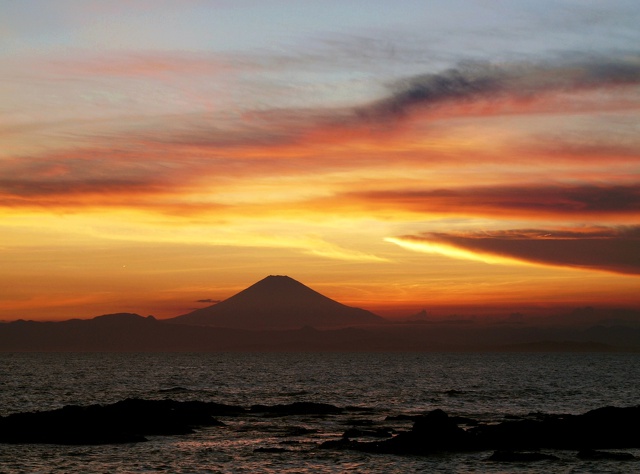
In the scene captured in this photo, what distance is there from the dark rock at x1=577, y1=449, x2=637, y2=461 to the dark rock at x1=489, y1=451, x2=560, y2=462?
1.51m

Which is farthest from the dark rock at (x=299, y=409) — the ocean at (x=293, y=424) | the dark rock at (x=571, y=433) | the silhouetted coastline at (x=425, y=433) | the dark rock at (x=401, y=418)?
the dark rock at (x=571, y=433)

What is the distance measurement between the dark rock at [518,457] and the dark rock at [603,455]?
59.5 inches

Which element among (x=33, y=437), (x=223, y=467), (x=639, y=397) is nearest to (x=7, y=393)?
(x=33, y=437)

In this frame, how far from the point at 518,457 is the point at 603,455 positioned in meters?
4.74

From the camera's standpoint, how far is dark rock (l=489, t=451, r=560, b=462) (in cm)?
4250

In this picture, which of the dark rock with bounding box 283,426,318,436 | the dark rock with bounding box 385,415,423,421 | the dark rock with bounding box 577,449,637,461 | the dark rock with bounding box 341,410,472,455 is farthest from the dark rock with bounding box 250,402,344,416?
A: the dark rock with bounding box 577,449,637,461

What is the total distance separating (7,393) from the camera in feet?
295

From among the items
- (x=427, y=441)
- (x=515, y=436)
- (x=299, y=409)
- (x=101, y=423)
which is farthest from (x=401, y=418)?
(x=101, y=423)

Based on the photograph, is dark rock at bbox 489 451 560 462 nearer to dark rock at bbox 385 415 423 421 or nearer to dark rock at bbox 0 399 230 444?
dark rock at bbox 385 415 423 421

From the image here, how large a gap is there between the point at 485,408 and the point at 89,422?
37374mm

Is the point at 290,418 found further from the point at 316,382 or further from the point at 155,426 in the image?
the point at 316,382

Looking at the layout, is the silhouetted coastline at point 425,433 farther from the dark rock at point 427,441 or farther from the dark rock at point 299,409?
the dark rock at point 299,409

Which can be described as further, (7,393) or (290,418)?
(7,393)

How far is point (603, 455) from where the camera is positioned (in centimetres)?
4359
